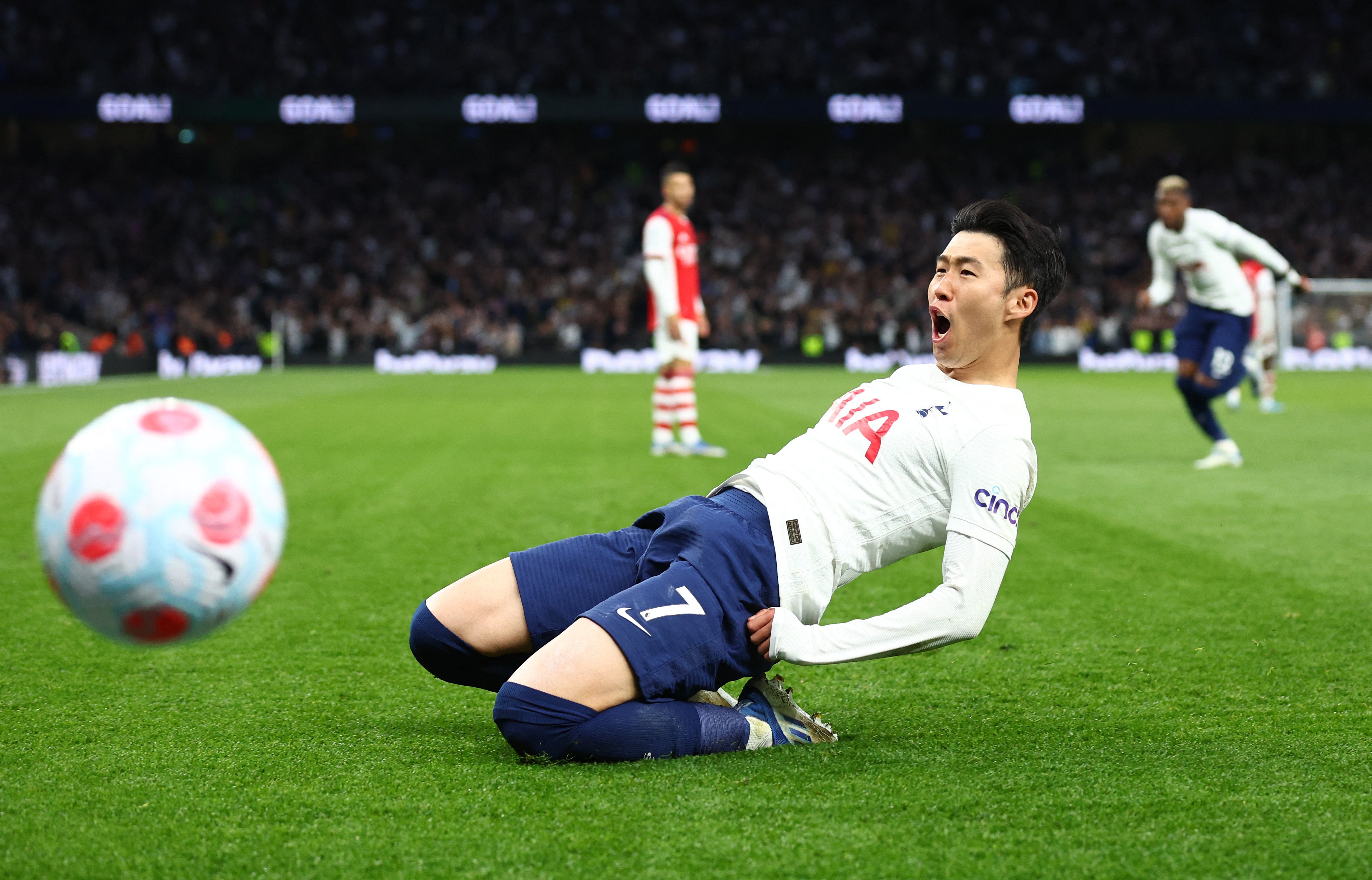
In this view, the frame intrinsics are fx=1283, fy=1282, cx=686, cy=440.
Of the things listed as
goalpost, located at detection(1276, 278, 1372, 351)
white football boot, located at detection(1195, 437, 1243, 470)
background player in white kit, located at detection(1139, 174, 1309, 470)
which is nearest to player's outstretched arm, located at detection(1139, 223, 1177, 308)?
background player in white kit, located at detection(1139, 174, 1309, 470)

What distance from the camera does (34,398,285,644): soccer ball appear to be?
8.46 feet

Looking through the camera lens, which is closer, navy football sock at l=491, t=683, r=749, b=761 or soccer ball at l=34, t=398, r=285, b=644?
soccer ball at l=34, t=398, r=285, b=644

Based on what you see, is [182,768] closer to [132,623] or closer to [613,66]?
[132,623]

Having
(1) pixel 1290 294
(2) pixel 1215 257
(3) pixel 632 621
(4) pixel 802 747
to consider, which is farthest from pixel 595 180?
(3) pixel 632 621

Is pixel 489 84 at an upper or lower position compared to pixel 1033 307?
upper

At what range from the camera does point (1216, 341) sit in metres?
9.42

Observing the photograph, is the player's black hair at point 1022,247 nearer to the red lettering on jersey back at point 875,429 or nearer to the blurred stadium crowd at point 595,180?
the red lettering on jersey back at point 875,429

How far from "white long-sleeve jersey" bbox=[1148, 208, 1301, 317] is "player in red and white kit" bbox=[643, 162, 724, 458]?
3572 millimetres

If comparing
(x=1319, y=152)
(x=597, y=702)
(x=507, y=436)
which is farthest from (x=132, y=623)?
(x=1319, y=152)

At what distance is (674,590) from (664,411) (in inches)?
311

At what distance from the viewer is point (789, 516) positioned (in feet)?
10.0

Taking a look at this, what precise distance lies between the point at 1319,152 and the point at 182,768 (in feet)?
134

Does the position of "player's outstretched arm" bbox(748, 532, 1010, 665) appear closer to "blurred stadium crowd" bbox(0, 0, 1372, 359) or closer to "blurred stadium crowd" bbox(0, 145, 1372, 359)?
"blurred stadium crowd" bbox(0, 145, 1372, 359)

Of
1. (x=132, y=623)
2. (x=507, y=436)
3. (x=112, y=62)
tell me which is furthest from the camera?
(x=112, y=62)
